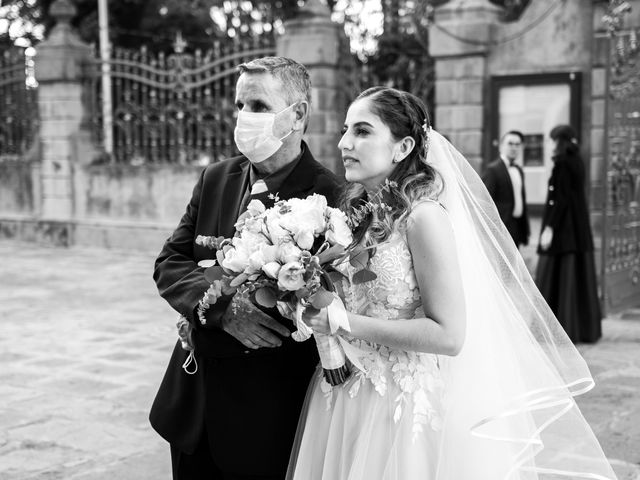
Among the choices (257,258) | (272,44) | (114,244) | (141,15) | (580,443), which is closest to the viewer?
(257,258)

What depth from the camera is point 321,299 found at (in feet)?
8.03

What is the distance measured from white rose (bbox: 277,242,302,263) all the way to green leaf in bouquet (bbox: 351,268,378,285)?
0.82ft

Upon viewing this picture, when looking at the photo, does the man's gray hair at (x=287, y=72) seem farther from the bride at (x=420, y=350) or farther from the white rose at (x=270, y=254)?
the white rose at (x=270, y=254)

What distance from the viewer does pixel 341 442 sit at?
278 cm

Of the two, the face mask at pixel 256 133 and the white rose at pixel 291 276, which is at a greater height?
the face mask at pixel 256 133

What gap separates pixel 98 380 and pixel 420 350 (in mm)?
4304

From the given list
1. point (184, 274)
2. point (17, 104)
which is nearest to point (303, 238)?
point (184, 274)

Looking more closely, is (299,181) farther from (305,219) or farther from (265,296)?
(265,296)

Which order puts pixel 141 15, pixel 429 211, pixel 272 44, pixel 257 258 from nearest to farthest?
pixel 257 258 → pixel 429 211 → pixel 272 44 → pixel 141 15

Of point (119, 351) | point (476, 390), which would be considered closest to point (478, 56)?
point (119, 351)

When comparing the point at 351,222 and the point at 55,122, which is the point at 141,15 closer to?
the point at 55,122

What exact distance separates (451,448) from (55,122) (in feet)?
41.7

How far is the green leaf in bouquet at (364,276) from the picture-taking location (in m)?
2.60

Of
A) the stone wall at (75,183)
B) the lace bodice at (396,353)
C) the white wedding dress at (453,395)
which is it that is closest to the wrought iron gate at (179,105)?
the stone wall at (75,183)
